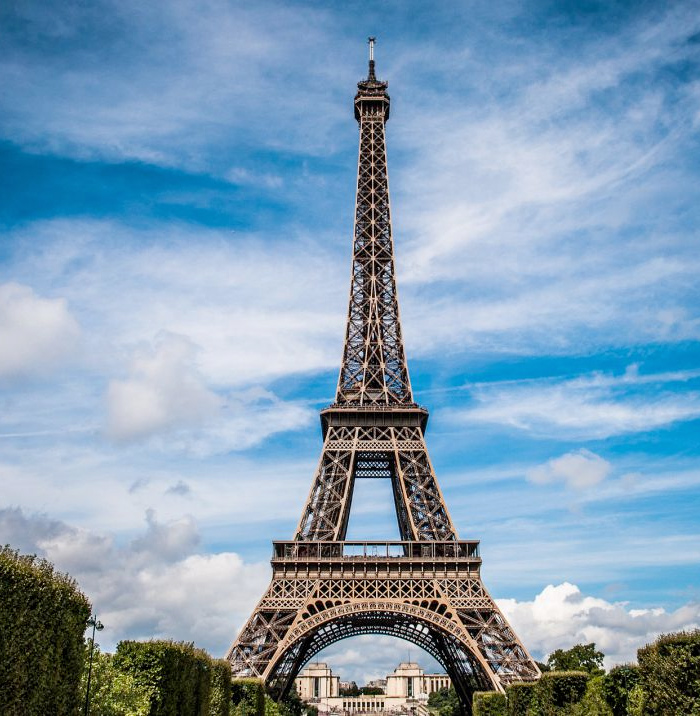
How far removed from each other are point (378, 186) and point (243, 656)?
3799 centimetres

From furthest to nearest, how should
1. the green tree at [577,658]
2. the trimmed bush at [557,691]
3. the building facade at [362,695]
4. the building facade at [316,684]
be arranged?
the building facade at [316,684] < the building facade at [362,695] < the green tree at [577,658] < the trimmed bush at [557,691]

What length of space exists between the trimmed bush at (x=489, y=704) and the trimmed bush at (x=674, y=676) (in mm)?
15607

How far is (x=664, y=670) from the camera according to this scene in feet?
90.7

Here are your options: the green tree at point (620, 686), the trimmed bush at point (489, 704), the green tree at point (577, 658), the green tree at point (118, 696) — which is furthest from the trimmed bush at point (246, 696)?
the green tree at point (577, 658)

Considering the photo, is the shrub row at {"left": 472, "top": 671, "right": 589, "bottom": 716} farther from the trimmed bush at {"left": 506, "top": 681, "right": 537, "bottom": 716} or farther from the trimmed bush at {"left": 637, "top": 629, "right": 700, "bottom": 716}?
the trimmed bush at {"left": 637, "top": 629, "right": 700, "bottom": 716}

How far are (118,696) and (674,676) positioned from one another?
769 inches

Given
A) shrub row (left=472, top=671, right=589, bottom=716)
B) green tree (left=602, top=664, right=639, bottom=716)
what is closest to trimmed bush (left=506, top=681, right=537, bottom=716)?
shrub row (left=472, top=671, right=589, bottom=716)

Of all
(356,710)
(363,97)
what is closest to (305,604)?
(363,97)

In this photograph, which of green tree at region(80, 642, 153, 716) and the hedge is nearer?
the hedge

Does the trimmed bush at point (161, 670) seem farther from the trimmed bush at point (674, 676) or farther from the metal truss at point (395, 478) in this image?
the metal truss at point (395, 478)

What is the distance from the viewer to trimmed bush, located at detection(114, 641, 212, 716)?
28031 mm

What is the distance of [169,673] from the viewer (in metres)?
28.5

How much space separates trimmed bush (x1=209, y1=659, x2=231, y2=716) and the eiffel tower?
22.3ft

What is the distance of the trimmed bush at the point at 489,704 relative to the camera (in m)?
43.2
